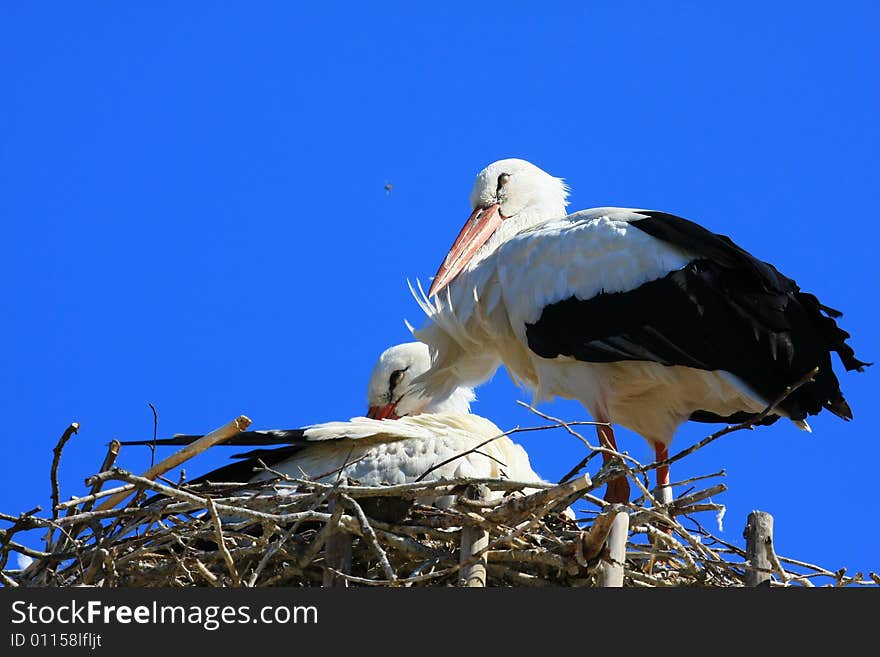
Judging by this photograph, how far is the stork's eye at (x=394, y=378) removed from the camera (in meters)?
8.70

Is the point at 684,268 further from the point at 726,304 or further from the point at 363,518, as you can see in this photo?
the point at 363,518

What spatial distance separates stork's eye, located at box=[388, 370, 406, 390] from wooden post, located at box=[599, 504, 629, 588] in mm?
3090

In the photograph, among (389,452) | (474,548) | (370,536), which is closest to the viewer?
(370,536)

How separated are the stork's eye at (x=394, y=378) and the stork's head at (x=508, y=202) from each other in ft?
2.72

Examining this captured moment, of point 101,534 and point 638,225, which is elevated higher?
point 638,225

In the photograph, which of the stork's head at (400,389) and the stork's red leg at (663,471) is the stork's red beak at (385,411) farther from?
the stork's red leg at (663,471)

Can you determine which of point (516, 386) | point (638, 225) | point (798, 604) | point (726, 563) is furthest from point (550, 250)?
point (798, 604)

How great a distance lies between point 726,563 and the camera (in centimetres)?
580

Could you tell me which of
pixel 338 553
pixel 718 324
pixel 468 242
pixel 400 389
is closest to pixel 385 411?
pixel 400 389

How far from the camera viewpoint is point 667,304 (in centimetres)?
713

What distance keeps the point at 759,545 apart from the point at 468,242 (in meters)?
3.01

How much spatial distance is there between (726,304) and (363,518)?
83.7 inches

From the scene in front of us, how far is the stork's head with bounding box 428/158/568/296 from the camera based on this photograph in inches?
329

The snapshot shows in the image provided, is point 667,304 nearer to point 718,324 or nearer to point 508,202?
point 718,324
